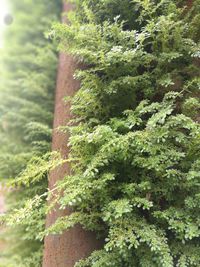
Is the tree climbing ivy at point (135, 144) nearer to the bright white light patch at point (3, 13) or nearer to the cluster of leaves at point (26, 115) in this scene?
the cluster of leaves at point (26, 115)

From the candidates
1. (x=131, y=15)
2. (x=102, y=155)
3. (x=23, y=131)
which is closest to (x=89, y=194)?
(x=102, y=155)

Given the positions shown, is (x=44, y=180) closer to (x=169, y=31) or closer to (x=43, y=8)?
(x=169, y=31)

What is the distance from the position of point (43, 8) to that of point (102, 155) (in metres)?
2.88

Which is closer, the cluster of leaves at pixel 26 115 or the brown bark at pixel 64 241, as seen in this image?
the brown bark at pixel 64 241

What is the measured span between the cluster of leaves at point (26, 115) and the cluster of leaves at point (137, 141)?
0.30 m

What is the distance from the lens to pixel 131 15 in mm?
2193

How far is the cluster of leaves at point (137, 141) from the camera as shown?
1.62 meters

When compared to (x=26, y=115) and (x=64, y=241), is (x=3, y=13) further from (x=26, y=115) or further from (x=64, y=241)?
(x=64, y=241)

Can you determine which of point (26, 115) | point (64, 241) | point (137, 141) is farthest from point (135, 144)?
point (26, 115)

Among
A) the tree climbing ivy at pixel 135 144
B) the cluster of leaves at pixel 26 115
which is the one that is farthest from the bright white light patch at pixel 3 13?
Result: the tree climbing ivy at pixel 135 144

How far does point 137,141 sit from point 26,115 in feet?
5.71

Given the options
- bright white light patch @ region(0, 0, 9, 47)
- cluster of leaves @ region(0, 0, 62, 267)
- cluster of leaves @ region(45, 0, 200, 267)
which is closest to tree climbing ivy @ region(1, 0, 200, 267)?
cluster of leaves @ region(45, 0, 200, 267)

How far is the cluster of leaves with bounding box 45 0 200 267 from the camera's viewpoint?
1620mm

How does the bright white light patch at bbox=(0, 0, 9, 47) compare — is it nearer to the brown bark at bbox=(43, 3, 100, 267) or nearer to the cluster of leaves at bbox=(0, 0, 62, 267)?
the cluster of leaves at bbox=(0, 0, 62, 267)
